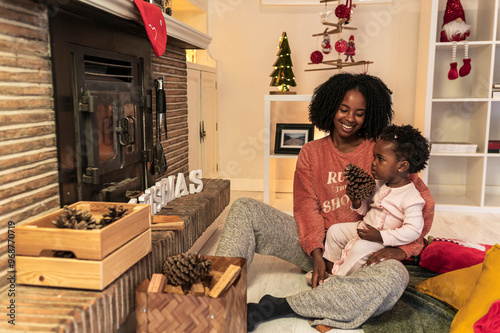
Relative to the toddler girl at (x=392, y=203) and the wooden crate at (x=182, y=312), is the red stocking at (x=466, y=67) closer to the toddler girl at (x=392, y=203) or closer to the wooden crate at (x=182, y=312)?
the toddler girl at (x=392, y=203)

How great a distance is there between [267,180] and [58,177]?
1700 mm

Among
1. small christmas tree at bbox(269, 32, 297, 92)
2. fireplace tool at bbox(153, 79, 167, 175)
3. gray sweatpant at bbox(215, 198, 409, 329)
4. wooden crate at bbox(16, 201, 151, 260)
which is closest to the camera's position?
wooden crate at bbox(16, 201, 151, 260)

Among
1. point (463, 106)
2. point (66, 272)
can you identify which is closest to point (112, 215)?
point (66, 272)

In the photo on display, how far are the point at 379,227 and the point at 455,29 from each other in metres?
2.07

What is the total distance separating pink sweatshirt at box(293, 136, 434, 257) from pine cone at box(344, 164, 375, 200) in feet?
0.49

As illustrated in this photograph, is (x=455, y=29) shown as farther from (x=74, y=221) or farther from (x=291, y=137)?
(x=74, y=221)

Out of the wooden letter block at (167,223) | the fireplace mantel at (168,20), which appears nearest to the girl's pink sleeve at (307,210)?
the wooden letter block at (167,223)

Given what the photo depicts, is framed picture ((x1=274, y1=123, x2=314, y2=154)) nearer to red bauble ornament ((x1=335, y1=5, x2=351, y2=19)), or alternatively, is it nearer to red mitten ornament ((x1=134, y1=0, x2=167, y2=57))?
red bauble ornament ((x1=335, y1=5, x2=351, y2=19))

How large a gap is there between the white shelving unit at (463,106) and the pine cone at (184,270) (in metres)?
2.31

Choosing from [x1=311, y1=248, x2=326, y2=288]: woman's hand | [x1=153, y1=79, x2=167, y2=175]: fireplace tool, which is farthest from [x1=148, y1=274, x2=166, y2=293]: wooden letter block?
[x1=153, y1=79, x2=167, y2=175]: fireplace tool

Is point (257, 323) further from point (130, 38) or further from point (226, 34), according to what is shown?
point (226, 34)

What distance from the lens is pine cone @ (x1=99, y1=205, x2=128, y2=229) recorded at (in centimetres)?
118

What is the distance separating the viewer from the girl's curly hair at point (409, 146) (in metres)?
1.50

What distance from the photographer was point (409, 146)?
150 cm
